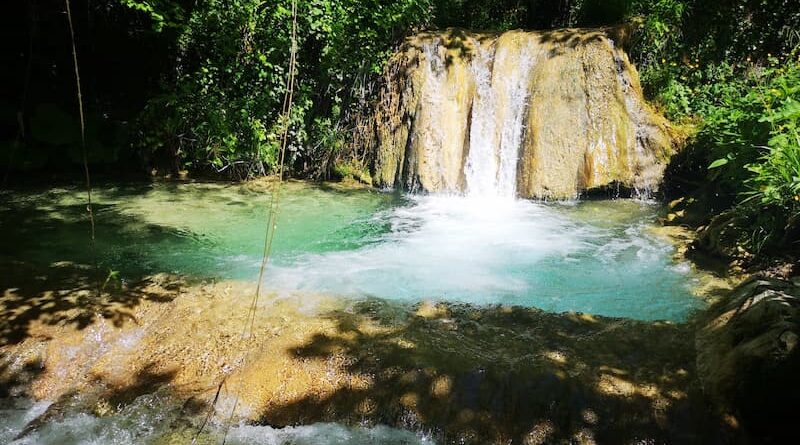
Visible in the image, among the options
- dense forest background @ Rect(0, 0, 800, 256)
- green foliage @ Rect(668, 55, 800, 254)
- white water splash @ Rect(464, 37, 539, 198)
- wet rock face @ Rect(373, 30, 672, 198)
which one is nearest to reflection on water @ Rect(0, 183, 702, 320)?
white water splash @ Rect(464, 37, 539, 198)

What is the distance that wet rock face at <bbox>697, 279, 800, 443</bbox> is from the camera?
7.18ft

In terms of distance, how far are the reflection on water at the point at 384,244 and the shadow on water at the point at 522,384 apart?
3.84 feet

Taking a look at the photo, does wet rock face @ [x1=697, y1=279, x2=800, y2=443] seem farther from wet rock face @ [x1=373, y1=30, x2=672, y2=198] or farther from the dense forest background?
wet rock face @ [x1=373, y1=30, x2=672, y2=198]

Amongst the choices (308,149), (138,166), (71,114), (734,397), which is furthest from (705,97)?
(71,114)

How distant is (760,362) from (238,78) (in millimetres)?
8109

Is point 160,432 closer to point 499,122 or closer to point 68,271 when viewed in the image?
point 68,271

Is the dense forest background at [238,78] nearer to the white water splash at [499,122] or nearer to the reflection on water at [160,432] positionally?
the white water splash at [499,122]

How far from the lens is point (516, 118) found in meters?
8.45

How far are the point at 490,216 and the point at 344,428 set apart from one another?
5.25 meters

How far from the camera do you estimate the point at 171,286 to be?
3.99 m

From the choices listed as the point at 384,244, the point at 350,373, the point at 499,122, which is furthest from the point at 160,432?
the point at 499,122

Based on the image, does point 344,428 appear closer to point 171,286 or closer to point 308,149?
point 171,286

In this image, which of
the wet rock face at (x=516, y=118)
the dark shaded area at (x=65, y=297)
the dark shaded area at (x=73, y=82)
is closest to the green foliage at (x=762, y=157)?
the wet rock face at (x=516, y=118)

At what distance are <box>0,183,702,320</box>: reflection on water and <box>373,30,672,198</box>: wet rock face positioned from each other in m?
0.52
